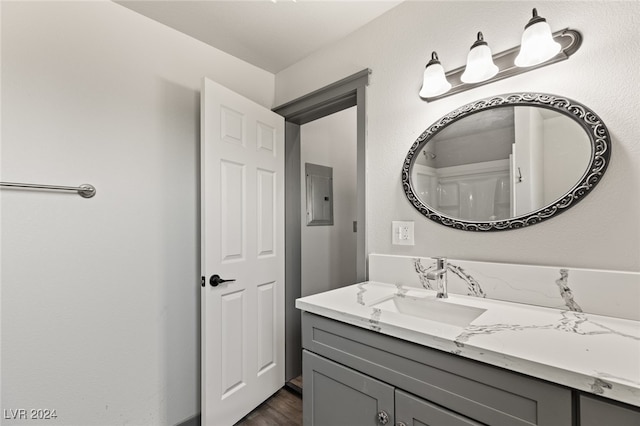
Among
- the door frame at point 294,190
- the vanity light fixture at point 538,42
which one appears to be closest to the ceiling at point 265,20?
the door frame at point 294,190

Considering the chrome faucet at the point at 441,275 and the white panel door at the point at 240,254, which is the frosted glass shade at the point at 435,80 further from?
the white panel door at the point at 240,254

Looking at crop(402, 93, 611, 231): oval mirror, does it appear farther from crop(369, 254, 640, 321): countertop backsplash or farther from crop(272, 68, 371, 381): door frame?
crop(272, 68, 371, 381): door frame

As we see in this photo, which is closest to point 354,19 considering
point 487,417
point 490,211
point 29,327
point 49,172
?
point 490,211

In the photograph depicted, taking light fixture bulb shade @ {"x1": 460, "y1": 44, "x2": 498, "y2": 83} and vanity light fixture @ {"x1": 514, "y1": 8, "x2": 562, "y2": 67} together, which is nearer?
vanity light fixture @ {"x1": 514, "y1": 8, "x2": 562, "y2": 67}

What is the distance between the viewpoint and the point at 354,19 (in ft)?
5.38

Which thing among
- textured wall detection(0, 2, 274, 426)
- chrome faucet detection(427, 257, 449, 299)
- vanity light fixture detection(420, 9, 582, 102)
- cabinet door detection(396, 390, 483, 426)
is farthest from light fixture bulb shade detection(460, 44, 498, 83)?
textured wall detection(0, 2, 274, 426)

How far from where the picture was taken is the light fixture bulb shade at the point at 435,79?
131cm

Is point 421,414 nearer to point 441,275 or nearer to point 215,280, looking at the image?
point 441,275

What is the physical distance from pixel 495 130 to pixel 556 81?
9.5 inches

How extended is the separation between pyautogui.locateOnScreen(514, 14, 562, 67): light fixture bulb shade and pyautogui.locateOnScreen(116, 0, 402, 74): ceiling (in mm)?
727

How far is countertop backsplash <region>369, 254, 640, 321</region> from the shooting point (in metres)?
0.96

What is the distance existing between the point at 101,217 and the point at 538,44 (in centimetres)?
195

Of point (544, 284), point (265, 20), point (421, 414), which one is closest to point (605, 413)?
point (421, 414)

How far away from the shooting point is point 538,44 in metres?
1.04
